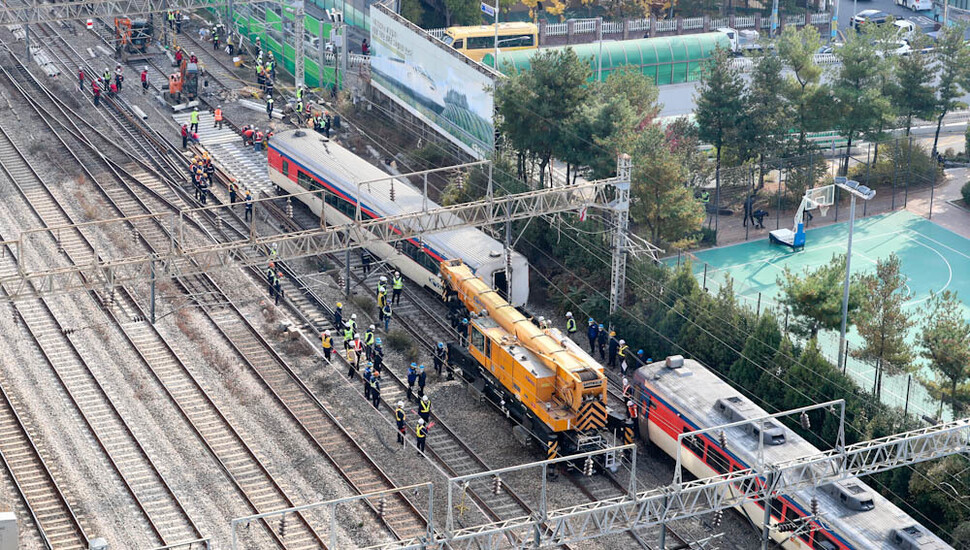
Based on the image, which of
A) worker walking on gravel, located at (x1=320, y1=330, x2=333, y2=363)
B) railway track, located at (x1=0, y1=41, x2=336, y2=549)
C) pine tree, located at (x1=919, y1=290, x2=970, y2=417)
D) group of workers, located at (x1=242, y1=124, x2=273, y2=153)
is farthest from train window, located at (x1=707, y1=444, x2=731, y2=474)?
group of workers, located at (x1=242, y1=124, x2=273, y2=153)

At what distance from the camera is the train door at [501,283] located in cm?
5628

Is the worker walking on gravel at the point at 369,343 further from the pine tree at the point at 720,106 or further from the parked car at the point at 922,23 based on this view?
the parked car at the point at 922,23

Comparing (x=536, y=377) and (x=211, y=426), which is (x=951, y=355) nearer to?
(x=536, y=377)

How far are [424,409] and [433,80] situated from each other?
1087 inches

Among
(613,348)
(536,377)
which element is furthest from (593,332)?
(536,377)

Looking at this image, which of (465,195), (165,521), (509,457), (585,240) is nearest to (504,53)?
(465,195)

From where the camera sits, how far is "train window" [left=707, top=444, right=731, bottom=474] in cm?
4428

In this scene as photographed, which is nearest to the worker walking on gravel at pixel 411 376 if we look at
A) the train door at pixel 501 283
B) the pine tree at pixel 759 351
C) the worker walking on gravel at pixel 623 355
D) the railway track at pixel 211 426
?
the train door at pixel 501 283

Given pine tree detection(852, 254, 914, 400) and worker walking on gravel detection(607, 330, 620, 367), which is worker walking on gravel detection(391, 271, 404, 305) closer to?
worker walking on gravel detection(607, 330, 620, 367)

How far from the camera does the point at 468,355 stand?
51.9 m

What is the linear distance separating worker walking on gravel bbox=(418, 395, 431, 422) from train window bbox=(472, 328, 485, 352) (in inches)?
117

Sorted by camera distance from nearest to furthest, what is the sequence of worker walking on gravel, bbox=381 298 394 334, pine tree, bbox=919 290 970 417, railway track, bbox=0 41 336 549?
railway track, bbox=0 41 336 549, pine tree, bbox=919 290 970 417, worker walking on gravel, bbox=381 298 394 334

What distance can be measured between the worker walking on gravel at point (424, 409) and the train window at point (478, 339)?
2979mm

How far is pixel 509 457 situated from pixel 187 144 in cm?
3277
